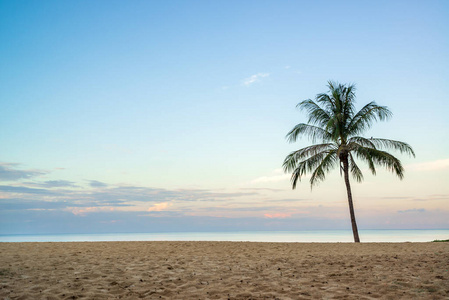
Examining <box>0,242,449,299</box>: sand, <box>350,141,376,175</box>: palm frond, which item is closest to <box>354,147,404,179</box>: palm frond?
<box>350,141,376,175</box>: palm frond

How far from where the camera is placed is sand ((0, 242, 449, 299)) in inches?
239

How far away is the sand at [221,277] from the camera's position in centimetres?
607

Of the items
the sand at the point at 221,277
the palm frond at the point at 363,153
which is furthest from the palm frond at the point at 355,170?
the sand at the point at 221,277

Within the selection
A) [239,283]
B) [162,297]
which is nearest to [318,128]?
[239,283]

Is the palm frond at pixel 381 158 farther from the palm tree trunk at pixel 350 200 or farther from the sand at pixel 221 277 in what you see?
the sand at pixel 221 277

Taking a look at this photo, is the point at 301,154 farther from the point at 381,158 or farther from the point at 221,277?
the point at 221,277

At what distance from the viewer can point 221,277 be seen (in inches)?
297

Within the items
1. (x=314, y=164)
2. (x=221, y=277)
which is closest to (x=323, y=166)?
(x=314, y=164)

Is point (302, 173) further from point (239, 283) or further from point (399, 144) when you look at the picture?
point (239, 283)

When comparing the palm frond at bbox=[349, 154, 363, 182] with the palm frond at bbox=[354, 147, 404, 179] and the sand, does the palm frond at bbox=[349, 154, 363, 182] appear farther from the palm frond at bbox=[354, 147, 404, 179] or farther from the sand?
the sand

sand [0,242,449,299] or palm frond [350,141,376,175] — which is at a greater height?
palm frond [350,141,376,175]

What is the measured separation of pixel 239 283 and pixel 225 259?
3.47 meters

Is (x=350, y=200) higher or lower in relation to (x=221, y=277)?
higher

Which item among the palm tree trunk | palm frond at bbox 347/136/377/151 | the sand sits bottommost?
the sand
